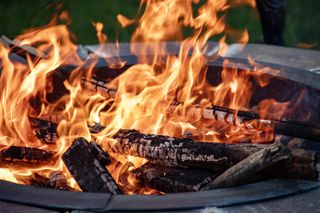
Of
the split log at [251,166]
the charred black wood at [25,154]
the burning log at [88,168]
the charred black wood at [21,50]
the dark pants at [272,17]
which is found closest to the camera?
the split log at [251,166]

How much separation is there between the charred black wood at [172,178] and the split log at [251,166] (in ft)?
0.41

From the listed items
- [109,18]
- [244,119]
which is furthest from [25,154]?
[109,18]

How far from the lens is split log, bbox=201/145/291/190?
6.68 ft

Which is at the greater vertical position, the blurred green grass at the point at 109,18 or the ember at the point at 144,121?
the ember at the point at 144,121

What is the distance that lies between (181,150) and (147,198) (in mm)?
455

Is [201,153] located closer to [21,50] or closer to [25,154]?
[25,154]

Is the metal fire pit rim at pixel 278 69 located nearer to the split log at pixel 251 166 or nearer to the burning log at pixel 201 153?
the burning log at pixel 201 153

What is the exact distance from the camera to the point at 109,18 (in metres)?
6.87

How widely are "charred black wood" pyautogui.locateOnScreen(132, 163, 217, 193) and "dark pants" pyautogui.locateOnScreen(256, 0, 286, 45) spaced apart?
2378 mm

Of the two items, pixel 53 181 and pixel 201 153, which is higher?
pixel 201 153

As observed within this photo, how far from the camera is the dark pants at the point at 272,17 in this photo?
4434mm

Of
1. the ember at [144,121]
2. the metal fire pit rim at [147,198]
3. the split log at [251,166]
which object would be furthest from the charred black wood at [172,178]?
the metal fire pit rim at [147,198]

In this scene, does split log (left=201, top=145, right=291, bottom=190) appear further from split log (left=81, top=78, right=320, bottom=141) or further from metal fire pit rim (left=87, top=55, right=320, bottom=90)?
metal fire pit rim (left=87, top=55, right=320, bottom=90)

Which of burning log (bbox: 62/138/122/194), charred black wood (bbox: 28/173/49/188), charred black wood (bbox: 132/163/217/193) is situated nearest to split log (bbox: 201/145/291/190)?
charred black wood (bbox: 132/163/217/193)
